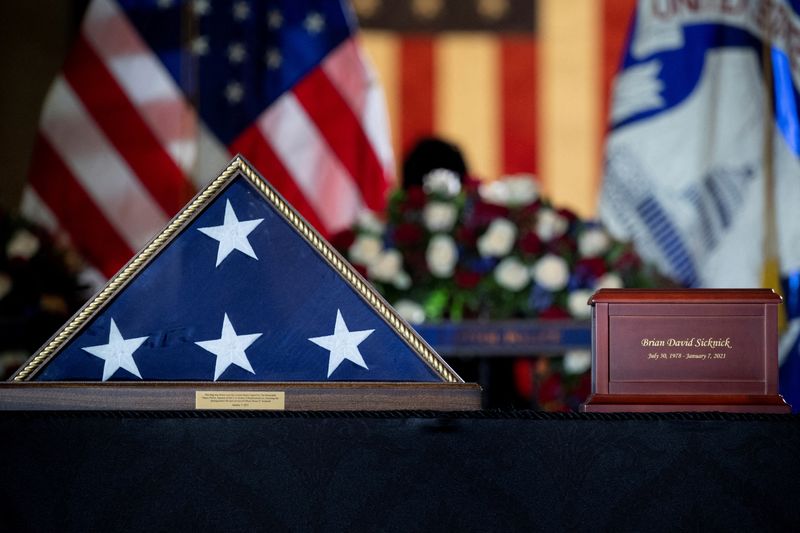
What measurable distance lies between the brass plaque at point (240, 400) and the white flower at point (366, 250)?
1.96 metres

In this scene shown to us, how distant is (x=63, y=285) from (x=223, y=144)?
1384 millimetres

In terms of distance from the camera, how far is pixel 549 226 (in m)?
3.03

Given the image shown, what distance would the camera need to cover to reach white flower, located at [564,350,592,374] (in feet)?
9.82

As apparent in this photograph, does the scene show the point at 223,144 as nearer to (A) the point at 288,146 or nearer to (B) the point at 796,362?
(A) the point at 288,146

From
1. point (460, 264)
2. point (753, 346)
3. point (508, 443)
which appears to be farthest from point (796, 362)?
point (508, 443)

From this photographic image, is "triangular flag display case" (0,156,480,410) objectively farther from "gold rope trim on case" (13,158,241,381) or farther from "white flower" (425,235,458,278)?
"white flower" (425,235,458,278)

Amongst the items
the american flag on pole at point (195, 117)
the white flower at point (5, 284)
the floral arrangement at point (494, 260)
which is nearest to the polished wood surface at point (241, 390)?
the floral arrangement at point (494, 260)

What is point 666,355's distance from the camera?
1.09 m

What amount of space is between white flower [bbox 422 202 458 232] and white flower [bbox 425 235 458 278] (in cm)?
4

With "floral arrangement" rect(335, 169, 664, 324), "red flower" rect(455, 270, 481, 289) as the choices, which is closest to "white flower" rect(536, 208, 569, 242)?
"floral arrangement" rect(335, 169, 664, 324)

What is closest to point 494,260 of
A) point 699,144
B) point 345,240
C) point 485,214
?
point 485,214

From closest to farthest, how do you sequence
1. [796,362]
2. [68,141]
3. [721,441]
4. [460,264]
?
[721,441] → [460,264] → [796,362] → [68,141]

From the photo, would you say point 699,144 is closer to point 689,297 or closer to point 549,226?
point 549,226

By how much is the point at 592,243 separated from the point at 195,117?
220 cm
